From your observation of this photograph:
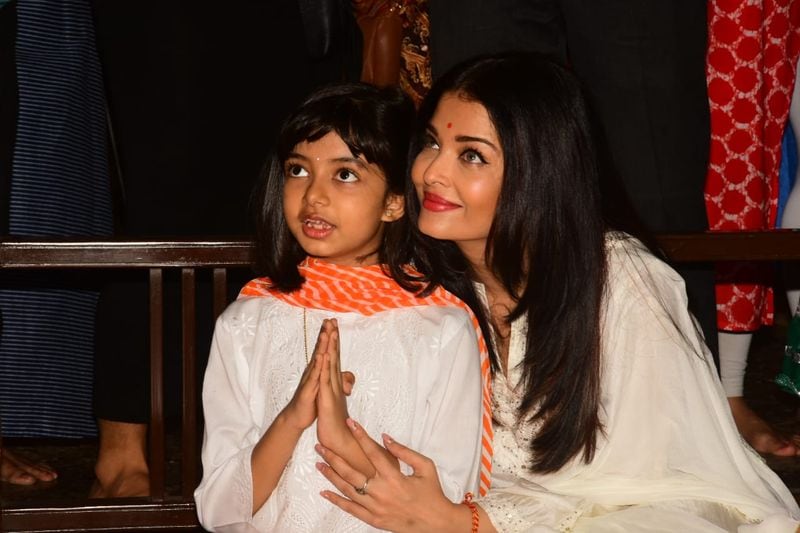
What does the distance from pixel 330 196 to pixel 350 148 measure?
0.33 ft

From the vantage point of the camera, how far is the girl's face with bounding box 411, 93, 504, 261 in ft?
8.61

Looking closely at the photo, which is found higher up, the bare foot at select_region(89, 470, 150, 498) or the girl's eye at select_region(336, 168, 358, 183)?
the girl's eye at select_region(336, 168, 358, 183)

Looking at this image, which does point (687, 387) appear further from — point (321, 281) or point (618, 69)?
point (618, 69)

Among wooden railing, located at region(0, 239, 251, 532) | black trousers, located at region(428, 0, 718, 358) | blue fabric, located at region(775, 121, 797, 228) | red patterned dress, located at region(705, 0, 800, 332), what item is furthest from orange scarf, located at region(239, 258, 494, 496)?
blue fabric, located at region(775, 121, 797, 228)

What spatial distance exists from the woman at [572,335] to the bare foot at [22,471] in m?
1.39

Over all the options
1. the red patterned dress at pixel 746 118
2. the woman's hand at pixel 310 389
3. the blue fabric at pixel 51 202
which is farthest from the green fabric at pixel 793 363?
the blue fabric at pixel 51 202

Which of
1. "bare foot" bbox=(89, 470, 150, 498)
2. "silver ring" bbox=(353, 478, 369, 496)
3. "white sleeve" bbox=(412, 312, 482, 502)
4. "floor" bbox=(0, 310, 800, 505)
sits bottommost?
"floor" bbox=(0, 310, 800, 505)

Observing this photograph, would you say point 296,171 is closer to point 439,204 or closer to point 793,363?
point 439,204

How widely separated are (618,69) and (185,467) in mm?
1329

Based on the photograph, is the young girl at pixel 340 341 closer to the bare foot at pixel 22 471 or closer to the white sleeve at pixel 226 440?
the white sleeve at pixel 226 440

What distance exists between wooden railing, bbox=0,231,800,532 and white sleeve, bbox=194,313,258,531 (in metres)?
0.24

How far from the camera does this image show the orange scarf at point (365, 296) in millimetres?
2660

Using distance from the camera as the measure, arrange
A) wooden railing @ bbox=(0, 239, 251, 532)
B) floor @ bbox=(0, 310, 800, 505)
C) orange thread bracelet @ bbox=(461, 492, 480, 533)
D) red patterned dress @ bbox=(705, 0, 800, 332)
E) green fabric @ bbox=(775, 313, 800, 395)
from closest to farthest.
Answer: orange thread bracelet @ bbox=(461, 492, 480, 533) < wooden railing @ bbox=(0, 239, 251, 532) < green fabric @ bbox=(775, 313, 800, 395) < floor @ bbox=(0, 310, 800, 505) < red patterned dress @ bbox=(705, 0, 800, 332)

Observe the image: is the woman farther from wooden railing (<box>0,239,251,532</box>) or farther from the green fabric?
the green fabric
